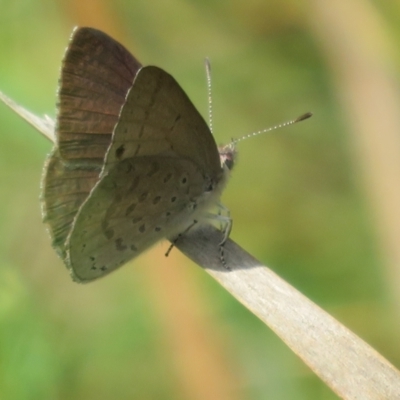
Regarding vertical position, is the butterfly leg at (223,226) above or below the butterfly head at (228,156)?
below

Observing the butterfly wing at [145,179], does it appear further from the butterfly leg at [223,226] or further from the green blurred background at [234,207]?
the green blurred background at [234,207]

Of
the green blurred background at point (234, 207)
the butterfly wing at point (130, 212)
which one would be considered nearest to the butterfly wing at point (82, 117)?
the butterfly wing at point (130, 212)

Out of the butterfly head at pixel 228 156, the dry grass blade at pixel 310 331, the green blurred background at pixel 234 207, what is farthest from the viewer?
the green blurred background at pixel 234 207

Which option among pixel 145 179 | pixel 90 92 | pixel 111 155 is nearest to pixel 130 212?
pixel 145 179

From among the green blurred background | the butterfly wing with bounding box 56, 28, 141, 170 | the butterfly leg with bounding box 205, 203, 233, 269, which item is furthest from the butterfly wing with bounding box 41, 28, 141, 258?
the green blurred background

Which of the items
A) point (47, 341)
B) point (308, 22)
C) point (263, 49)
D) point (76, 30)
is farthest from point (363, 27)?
point (47, 341)

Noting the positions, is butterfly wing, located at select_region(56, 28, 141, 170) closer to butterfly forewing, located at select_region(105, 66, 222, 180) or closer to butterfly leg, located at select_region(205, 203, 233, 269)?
butterfly forewing, located at select_region(105, 66, 222, 180)

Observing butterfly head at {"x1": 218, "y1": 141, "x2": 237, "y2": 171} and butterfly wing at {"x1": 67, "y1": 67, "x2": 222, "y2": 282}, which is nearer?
butterfly wing at {"x1": 67, "y1": 67, "x2": 222, "y2": 282}

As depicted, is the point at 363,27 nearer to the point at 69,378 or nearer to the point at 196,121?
the point at 196,121
